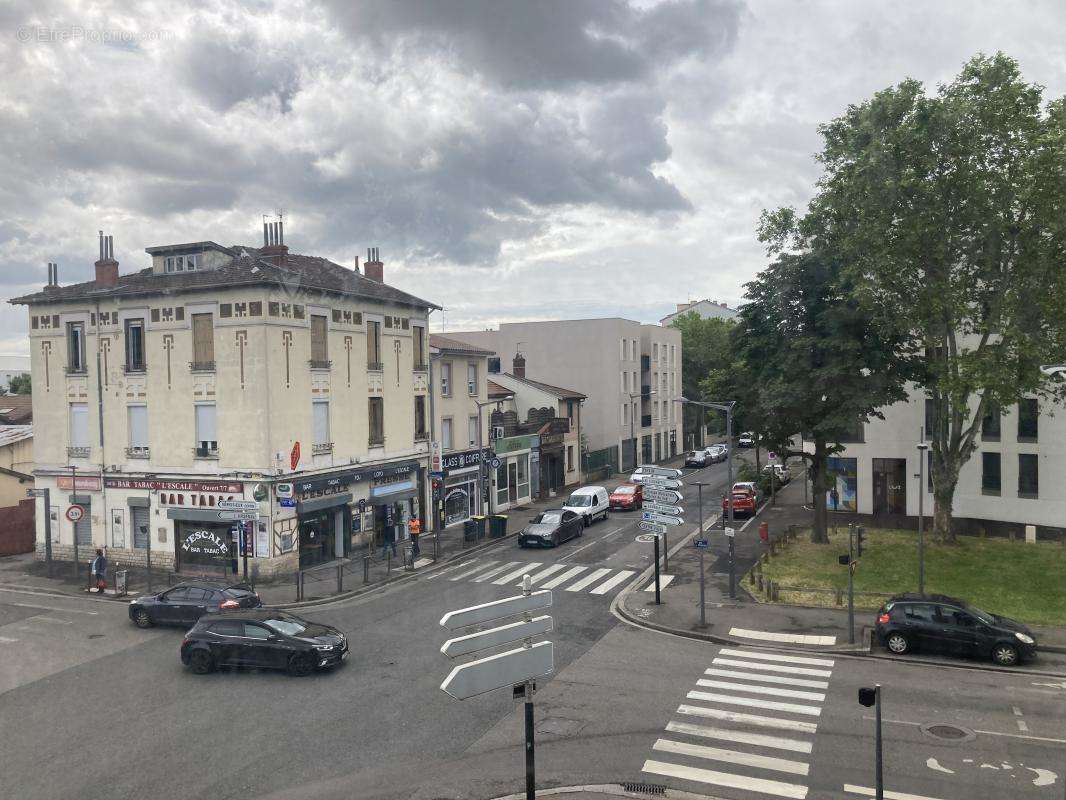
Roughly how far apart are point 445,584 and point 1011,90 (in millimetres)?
27378

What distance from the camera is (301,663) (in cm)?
1919

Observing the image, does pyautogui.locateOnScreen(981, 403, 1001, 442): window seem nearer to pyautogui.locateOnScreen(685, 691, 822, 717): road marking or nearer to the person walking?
pyautogui.locateOnScreen(685, 691, 822, 717): road marking

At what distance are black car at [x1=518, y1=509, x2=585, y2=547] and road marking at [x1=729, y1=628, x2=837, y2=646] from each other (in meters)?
14.7

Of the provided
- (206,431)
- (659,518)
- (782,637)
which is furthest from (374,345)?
(782,637)

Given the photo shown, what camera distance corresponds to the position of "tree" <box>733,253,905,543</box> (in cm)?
3272

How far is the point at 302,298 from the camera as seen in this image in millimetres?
32000

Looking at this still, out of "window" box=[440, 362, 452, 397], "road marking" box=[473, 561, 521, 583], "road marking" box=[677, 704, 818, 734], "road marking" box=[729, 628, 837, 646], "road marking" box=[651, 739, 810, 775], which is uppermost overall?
"window" box=[440, 362, 452, 397]

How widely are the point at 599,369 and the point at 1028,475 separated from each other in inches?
1342

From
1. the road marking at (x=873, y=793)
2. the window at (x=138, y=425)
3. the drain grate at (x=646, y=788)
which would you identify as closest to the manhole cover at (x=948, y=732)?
the road marking at (x=873, y=793)

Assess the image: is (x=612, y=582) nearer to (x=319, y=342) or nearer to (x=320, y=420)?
(x=320, y=420)

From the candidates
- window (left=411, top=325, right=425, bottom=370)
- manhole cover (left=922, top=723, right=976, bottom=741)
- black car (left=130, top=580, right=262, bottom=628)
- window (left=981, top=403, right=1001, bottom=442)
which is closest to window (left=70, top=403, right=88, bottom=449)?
black car (left=130, top=580, right=262, bottom=628)

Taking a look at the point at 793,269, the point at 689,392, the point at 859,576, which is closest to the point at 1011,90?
the point at 793,269

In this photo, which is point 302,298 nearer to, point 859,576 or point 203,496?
point 203,496

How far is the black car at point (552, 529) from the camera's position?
36.8 meters
